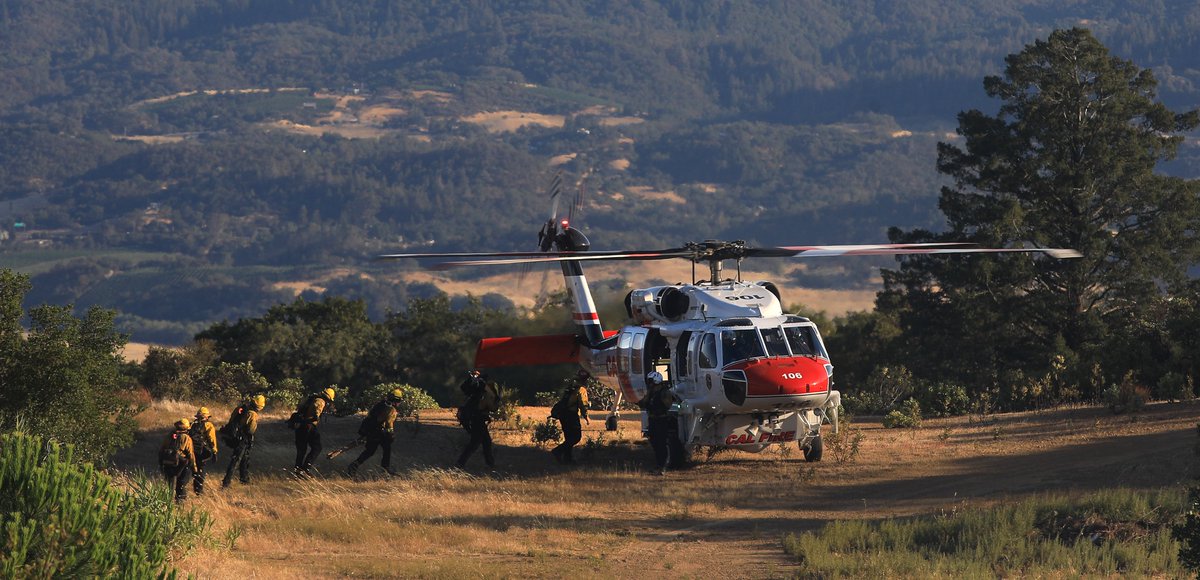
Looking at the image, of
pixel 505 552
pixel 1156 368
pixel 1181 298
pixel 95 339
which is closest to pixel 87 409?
pixel 95 339

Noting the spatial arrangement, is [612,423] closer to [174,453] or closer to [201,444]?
[201,444]

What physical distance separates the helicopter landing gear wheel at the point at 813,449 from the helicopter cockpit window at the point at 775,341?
61.1 inches

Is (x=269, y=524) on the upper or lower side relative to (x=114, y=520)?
lower

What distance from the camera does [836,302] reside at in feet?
411

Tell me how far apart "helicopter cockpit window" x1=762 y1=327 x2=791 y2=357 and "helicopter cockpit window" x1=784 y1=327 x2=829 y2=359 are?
4.0 inches

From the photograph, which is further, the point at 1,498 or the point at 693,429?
the point at 693,429

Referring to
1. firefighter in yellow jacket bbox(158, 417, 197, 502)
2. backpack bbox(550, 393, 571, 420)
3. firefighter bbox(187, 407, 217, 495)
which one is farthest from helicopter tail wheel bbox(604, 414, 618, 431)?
firefighter in yellow jacket bbox(158, 417, 197, 502)

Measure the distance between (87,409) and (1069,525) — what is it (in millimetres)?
12148

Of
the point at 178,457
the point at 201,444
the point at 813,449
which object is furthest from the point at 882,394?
the point at 178,457

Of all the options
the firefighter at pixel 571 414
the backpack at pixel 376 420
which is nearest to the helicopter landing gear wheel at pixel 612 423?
the firefighter at pixel 571 414

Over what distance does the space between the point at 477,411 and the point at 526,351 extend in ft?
7.75

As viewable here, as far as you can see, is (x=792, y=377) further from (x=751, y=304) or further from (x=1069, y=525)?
(x=1069, y=525)

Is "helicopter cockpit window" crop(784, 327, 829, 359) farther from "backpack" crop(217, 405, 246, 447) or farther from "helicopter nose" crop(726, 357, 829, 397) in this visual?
"backpack" crop(217, 405, 246, 447)

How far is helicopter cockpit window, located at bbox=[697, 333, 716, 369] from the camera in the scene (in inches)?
808
